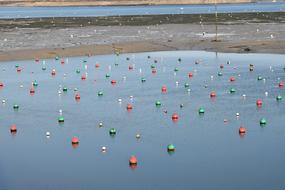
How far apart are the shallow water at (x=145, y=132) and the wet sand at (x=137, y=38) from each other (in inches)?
444

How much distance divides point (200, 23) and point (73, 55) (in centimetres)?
3340

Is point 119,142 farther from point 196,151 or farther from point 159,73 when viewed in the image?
point 159,73

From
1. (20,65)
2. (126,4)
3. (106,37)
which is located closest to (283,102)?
(20,65)

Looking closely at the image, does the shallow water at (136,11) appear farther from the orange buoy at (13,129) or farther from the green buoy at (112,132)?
the green buoy at (112,132)

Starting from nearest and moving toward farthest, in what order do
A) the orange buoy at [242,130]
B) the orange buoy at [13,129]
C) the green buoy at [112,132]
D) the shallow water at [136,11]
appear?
1. the orange buoy at [242,130]
2. the green buoy at [112,132]
3. the orange buoy at [13,129]
4. the shallow water at [136,11]

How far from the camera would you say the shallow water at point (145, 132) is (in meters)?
22.2

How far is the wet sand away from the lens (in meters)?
57.3

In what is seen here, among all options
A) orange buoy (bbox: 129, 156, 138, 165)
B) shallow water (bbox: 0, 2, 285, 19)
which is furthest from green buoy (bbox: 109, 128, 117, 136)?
shallow water (bbox: 0, 2, 285, 19)

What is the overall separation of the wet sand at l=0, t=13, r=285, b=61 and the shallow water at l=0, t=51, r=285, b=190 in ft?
37.0

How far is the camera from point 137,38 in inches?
2662

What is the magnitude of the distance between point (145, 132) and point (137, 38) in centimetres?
4015

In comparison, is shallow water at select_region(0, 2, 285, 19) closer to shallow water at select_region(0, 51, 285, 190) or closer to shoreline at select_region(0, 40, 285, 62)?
shoreline at select_region(0, 40, 285, 62)

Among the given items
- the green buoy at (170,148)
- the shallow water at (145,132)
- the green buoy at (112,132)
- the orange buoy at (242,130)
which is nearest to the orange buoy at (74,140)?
the shallow water at (145,132)

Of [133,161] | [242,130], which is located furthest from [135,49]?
[133,161]
